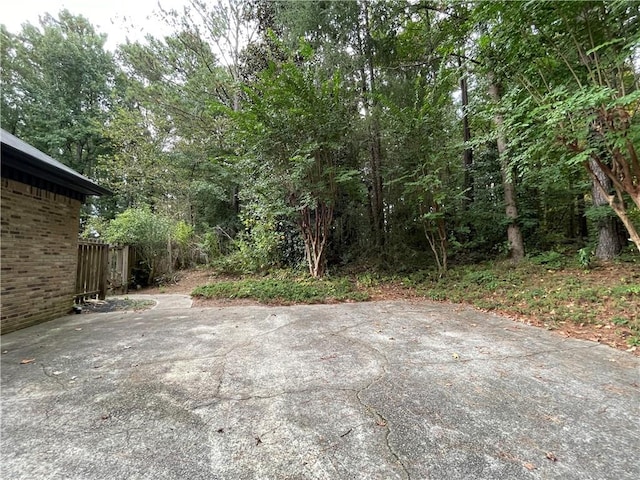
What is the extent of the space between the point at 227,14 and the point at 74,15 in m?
12.8

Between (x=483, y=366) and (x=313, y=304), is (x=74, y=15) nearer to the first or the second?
(x=313, y=304)

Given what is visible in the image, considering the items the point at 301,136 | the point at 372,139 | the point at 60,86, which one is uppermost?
the point at 60,86

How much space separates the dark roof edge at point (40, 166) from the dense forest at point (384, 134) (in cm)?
321

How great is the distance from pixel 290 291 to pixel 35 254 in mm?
4088

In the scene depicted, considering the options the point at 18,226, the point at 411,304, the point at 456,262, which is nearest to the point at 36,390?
the point at 18,226

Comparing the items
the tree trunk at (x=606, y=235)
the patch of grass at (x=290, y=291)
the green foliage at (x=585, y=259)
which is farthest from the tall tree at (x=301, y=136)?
the tree trunk at (x=606, y=235)

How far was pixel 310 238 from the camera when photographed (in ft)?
23.9

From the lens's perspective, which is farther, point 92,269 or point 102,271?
point 102,271

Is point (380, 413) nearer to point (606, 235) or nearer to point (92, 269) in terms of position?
point (92, 269)

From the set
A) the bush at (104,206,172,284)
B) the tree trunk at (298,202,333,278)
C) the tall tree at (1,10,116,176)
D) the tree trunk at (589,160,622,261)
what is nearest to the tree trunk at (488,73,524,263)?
the tree trunk at (589,160,622,261)

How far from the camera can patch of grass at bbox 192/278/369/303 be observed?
579 cm

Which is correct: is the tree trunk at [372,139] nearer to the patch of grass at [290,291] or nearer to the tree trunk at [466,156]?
the patch of grass at [290,291]

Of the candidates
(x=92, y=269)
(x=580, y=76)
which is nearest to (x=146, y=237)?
(x=92, y=269)

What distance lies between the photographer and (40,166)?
368 cm
